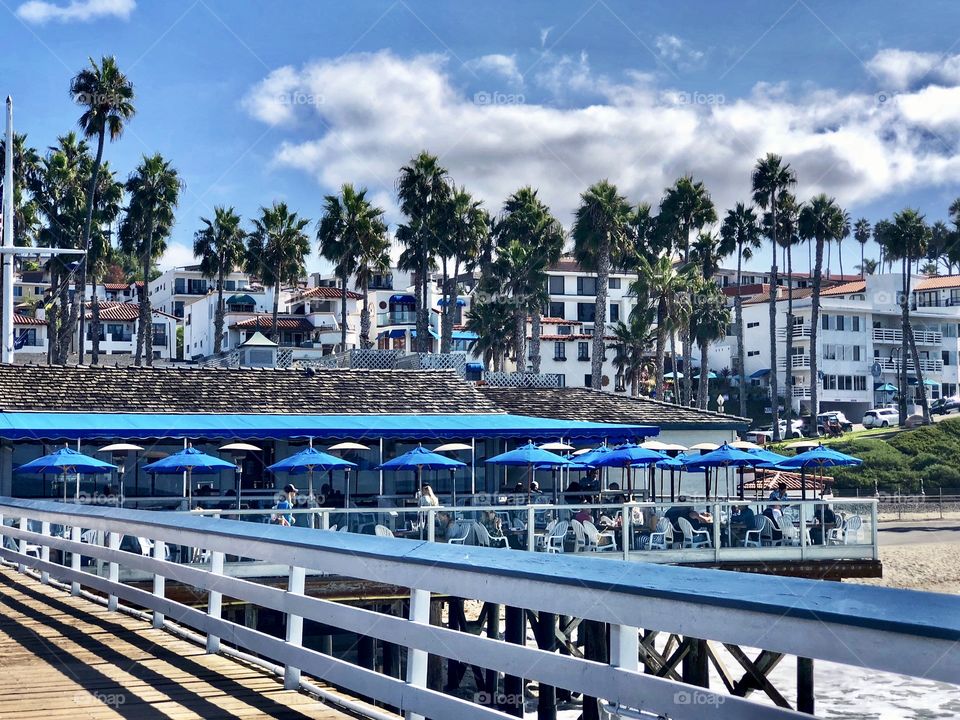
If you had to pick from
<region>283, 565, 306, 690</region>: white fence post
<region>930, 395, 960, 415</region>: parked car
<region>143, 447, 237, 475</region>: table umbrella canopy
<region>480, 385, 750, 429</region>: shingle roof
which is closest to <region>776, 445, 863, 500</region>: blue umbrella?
<region>480, 385, 750, 429</region>: shingle roof

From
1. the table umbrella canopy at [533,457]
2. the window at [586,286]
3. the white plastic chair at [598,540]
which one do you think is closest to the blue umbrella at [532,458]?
the table umbrella canopy at [533,457]

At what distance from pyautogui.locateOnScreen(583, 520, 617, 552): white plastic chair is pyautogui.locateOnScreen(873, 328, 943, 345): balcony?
78855 mm

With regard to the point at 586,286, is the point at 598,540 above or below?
below

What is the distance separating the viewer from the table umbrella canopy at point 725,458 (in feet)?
99.7

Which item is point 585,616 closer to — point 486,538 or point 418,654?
point 418,654

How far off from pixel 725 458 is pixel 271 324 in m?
62.0

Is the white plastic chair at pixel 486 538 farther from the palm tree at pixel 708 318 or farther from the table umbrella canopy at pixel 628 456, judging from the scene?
the palm tree at pixel 708 318

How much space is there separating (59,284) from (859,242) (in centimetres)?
14545

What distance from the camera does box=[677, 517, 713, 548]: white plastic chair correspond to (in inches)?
1009

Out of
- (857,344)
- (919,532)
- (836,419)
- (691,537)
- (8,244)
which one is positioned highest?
(8,244)

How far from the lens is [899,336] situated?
99688 mm

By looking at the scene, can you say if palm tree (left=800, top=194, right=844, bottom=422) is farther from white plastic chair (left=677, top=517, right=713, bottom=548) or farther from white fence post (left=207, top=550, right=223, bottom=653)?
white fence post (left=207, top=550, right=223, bottom=653)

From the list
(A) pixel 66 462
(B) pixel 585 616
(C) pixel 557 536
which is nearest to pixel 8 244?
(A) pixel 66 462

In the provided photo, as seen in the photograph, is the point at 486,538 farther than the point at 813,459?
No
